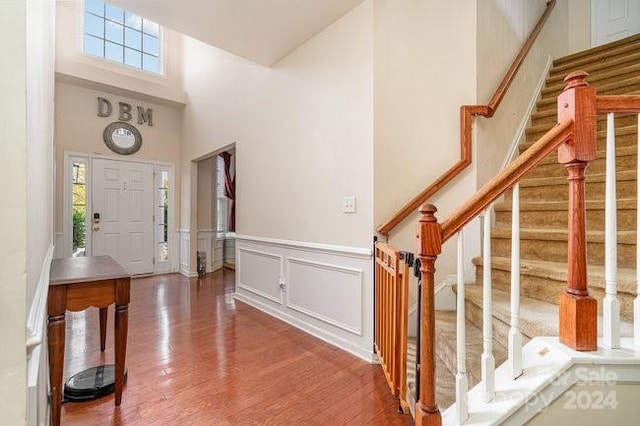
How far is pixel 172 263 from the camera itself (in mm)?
5609

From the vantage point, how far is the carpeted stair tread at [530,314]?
1418mm

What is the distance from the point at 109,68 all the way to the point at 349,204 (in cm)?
476

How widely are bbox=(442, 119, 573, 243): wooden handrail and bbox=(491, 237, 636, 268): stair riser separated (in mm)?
1033

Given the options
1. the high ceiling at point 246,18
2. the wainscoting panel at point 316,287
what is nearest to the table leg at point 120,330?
the wainscoting panel at point 316,287

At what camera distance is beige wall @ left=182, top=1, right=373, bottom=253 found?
7.84ft

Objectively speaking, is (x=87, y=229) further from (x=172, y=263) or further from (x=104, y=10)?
(x=104, y=10)

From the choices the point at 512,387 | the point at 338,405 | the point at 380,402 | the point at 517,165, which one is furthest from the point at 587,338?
the point at 338,405

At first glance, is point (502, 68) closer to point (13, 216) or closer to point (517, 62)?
point (517, 62)

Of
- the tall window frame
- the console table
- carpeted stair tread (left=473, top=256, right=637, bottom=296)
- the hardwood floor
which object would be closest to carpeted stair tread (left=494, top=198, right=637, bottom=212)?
carpeted stair tread (left=473, top=256, right=637, bottom=296)

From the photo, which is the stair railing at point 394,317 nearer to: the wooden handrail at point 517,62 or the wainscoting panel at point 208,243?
the wooden handrail at point 517,62

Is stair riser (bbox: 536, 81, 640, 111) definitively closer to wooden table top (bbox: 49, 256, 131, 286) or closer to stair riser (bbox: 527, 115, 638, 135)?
stair riser (bbox: 527, 115, 638, 135)

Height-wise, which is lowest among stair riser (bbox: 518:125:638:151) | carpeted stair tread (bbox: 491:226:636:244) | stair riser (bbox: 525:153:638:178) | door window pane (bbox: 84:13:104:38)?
carpeted stair tread (bbox: 491:226:636:244)

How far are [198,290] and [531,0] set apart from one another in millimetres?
5330

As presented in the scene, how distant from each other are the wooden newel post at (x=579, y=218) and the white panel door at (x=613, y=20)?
162 inches
